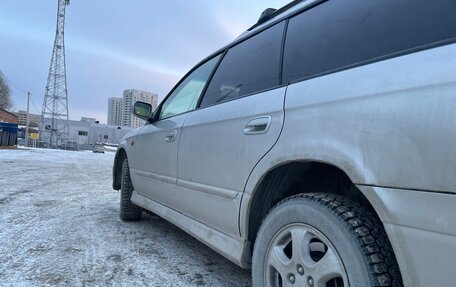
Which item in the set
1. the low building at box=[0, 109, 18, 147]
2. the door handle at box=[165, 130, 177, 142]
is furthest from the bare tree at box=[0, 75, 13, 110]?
the door handle at box=[165, 130, 177, 142]

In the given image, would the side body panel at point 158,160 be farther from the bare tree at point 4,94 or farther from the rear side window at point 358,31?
the bare tree at point 4,94

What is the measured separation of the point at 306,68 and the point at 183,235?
9.18ft

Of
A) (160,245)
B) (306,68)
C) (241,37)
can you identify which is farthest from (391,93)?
(160,245)

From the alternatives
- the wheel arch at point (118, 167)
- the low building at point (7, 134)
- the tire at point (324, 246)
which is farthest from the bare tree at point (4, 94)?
the tire at point (324, 246)

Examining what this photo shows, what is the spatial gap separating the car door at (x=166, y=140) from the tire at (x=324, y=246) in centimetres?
148

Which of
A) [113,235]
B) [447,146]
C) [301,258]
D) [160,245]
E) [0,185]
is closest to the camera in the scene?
[447,146]

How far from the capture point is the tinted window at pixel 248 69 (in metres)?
2.43

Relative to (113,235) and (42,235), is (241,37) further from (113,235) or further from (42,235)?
(42,235)

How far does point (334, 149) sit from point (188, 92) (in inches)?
90.7

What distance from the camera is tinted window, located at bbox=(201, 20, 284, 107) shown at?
2426 millimetres

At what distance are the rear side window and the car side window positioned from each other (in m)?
1.19

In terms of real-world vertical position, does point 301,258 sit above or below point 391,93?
below

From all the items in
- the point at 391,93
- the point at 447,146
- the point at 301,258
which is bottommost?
the point at 301,258

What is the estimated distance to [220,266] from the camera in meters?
3.26
